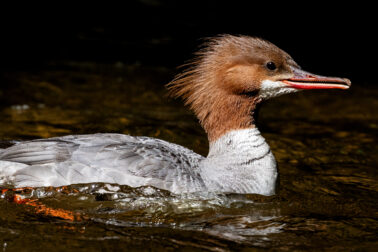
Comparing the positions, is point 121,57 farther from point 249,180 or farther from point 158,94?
point 249,180

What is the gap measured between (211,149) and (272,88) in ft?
2.68

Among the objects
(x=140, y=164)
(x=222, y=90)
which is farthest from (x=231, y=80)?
(x=140, y=164)

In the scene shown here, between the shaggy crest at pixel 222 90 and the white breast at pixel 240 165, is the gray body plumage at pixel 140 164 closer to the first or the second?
the white breast at pixel 240 165

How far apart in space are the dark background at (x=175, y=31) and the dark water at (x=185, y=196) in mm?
1664

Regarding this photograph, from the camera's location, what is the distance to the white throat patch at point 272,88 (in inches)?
193

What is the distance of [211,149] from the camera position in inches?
202

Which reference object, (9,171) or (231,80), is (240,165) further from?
(9,171)

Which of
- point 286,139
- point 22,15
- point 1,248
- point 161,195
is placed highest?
point 22,15

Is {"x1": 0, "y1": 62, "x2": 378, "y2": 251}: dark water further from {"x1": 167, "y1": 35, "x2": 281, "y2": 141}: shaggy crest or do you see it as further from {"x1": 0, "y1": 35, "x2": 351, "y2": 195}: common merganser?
{"x1": 167, "y1": 35, "x2": 281, "y2": 141}: shaggy crest

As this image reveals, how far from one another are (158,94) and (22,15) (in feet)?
18.6

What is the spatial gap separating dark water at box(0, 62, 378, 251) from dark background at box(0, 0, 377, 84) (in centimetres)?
166

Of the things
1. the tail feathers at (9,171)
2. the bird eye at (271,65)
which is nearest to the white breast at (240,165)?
the bird eye at (271,65)

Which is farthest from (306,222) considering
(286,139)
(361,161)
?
(286,139)

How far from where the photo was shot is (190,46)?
11.7 m
